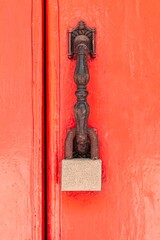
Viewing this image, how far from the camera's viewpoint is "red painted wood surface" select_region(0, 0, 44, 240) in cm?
114

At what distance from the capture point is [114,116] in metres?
1.17

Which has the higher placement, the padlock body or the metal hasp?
the metal hasp

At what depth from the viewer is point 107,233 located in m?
1.14

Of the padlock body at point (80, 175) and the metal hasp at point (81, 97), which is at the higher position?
the metal hasp at point (81, 97)

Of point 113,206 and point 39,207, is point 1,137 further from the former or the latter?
point 113,206

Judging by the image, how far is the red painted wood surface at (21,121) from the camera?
114 cm

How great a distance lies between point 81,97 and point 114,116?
104 mm

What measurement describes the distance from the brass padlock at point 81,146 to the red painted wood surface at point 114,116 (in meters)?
0.03

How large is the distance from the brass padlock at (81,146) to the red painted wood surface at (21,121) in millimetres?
77

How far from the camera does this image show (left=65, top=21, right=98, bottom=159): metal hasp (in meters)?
1.11

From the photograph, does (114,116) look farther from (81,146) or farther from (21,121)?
(21,121)

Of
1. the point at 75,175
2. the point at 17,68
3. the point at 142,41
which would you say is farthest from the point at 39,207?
the point at 142,41

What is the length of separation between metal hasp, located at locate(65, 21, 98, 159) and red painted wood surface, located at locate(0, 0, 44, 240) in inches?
3.1

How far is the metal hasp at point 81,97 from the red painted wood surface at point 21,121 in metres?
0.08
